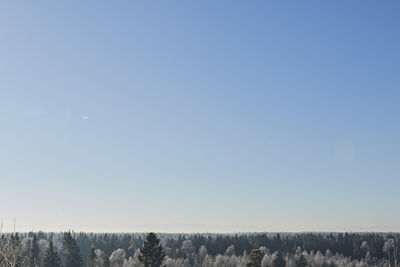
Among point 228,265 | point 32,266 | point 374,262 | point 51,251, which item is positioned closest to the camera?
point 51,251

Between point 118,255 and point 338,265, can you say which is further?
point 118,255

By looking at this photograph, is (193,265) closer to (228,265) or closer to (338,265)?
(228,265)

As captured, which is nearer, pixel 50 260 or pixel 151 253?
pixel 151 253

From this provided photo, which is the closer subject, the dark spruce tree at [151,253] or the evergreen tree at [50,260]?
the dark spruce tree at [151,253]

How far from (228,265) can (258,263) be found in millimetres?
115190

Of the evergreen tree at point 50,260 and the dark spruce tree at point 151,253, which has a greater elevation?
the dark spruce tree at point 151,253

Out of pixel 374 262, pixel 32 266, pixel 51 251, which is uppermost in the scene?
pixel 51 251

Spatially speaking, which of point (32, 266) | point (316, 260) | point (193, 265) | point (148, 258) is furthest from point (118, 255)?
point (148, 258)

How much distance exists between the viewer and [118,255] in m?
175

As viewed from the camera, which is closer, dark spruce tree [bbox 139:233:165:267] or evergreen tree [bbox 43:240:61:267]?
dark spruce tree [bbox 139:233:165:267]

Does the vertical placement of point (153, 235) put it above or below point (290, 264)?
above

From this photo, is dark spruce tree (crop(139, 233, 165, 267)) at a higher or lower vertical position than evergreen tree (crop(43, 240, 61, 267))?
higher

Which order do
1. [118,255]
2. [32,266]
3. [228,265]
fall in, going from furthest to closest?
[118,255]
[228,265]
[32,266]

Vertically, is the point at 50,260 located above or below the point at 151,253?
below
